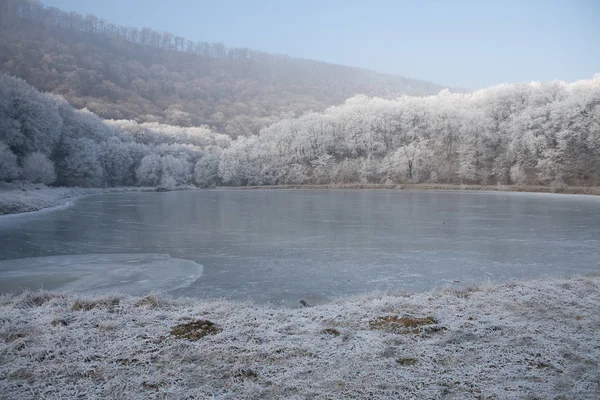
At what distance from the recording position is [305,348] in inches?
165

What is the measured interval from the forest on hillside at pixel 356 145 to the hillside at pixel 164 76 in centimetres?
2577

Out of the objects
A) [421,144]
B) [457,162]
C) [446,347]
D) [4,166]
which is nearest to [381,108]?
[421,144]

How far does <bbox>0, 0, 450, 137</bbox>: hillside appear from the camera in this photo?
9538cm

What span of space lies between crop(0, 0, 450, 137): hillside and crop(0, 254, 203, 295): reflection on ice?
269ft

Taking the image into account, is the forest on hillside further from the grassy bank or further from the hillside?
the hillside

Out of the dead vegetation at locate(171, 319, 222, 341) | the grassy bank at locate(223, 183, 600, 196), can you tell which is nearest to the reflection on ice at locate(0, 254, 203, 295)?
the dead vegetation at locate(171, 319, 222, 341)

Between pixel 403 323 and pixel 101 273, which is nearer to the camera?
pixel 403 323

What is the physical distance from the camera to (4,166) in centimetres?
3353

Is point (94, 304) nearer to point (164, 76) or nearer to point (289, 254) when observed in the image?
point (289, 254)

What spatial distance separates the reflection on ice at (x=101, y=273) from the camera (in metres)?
7.58

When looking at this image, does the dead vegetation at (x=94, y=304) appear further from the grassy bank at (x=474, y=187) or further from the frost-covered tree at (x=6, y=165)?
the grassy bank at (x=474, y=187)

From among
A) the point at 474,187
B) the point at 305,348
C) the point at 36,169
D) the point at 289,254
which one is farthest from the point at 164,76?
the point at 305,348

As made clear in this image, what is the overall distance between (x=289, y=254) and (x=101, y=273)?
14.1 feet

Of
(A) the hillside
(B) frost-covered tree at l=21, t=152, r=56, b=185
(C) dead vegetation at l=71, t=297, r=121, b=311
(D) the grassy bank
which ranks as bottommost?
(C) dead vegetation at l=71, t=297, r=121, b=311
